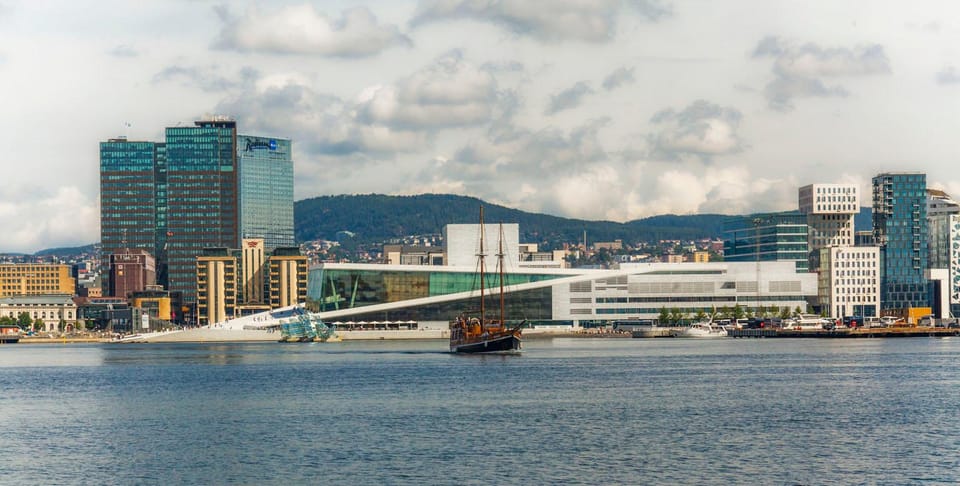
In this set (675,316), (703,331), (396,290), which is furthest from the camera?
(675,316)

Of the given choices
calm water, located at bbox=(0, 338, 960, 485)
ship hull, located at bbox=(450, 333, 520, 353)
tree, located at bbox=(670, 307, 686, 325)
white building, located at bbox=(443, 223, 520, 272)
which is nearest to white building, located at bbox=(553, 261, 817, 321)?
tree, located at bbox=(670, 307, 686, 325)

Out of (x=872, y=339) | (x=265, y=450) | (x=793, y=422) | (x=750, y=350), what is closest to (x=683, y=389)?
(x=793, y=422)

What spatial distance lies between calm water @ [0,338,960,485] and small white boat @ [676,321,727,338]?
78.5m

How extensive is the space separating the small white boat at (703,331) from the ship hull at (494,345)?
6182 centimetres

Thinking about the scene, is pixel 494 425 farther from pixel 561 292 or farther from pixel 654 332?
pixel 561 292

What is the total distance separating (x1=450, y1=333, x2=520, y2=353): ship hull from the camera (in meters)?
119

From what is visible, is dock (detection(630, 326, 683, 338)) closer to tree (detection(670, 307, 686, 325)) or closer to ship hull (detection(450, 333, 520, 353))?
tree (detection(670, 307, 686, 325))

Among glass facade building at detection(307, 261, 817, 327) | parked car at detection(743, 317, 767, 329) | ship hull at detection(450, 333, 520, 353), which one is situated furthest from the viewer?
glass facade building at detection(307, 261, 817, 327)

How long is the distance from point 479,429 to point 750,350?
75289 mm

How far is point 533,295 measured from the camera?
188250 mm

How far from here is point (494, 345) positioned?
119688mm

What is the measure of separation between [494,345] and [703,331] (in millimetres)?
66325

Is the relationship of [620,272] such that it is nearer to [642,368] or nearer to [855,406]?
[642,368]

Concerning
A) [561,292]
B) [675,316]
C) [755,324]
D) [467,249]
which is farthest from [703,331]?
[467,249]
